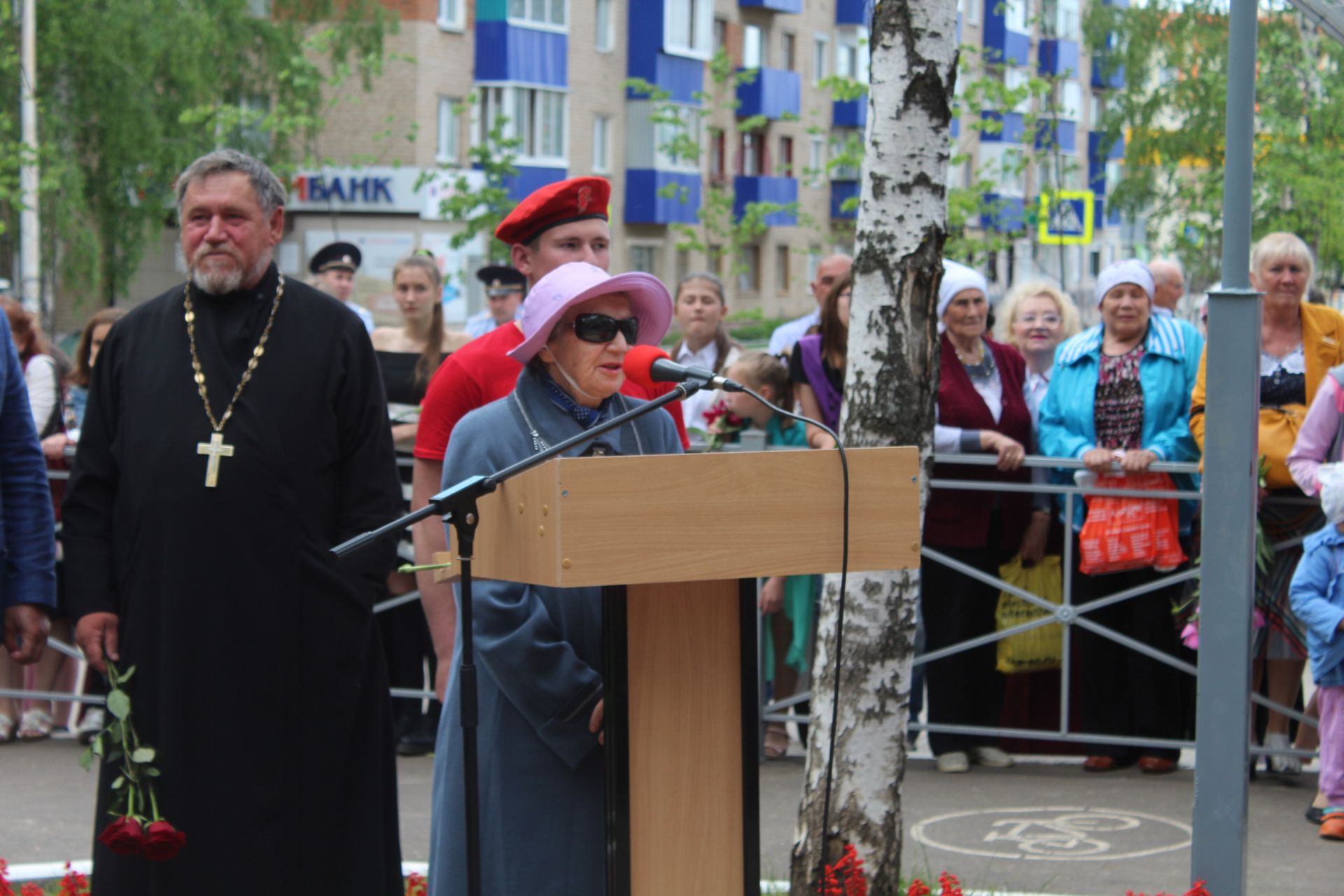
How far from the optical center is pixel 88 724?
8.09m

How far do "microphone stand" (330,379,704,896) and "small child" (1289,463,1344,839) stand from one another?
12.6 feet

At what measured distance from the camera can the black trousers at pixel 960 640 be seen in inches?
299

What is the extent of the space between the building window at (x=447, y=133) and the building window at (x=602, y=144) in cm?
521

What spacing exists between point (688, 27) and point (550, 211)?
144 feet

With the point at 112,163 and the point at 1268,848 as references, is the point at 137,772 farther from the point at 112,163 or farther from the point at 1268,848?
the point at 112,163

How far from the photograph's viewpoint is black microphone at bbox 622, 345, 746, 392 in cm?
333

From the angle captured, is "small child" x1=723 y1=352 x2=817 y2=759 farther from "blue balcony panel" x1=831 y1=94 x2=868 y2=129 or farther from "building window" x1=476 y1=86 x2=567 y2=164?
"blue balcony panel" x1=831 y1=94 x2=868 y2=129

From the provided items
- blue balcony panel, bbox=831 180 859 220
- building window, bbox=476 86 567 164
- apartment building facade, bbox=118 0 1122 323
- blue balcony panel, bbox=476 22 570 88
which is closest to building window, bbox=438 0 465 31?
apartment building facade, bbox=118 0 1122 323

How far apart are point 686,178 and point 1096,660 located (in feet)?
131

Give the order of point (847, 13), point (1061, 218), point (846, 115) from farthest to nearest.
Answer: point (846, 115), point (847, 13), point (1061, 218)

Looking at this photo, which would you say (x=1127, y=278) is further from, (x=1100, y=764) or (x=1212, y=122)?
(x=1212, y=122)

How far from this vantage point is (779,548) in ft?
10.4

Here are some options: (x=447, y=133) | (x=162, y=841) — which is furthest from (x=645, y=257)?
(x=162, y=841)

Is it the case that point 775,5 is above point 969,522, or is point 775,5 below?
above
